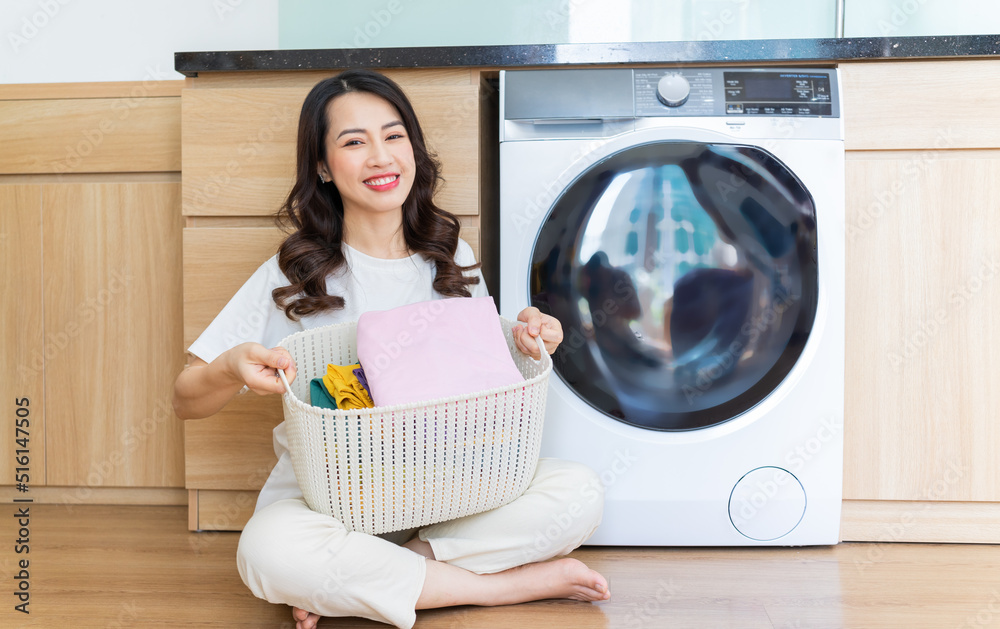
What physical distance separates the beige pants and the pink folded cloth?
176 mm

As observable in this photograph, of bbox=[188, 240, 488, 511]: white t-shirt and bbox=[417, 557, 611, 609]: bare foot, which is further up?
bbox=[188, 240, 488, 511]: white t-shirt

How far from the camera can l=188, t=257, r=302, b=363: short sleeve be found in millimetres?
1011

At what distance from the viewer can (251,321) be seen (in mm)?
1049

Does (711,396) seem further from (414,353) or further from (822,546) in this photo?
(414,353)

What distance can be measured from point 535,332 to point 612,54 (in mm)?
490

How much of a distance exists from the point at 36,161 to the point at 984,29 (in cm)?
210

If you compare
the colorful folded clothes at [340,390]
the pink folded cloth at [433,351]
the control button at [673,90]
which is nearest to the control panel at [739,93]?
the control button at [673,90]

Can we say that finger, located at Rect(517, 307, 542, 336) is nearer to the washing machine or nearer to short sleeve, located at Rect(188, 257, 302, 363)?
the washing machine

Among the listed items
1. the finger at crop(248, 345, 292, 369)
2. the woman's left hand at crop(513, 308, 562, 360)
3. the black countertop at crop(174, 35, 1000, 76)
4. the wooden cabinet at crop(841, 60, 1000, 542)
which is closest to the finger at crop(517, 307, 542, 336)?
the woman's left hand at crop(513, 308, 562, 360)

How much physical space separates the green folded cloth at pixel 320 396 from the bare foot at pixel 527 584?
0.77 feet

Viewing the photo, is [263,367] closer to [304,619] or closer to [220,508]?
[304,619]

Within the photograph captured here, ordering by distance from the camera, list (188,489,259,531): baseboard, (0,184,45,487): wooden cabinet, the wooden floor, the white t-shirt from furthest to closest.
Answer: (0,184,45,487): wooden cabinet → (188,489,259,531): baseboard → the white t-shirt → the wooden floor

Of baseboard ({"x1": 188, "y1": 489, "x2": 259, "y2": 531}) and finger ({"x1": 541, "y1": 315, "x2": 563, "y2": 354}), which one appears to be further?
baseboard ({"x1": 188, "y1": 489, "x2": 259, "y2": 531})

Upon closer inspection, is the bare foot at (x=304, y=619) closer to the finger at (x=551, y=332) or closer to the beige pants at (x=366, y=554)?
the beige pants at (x=366, y=554)
